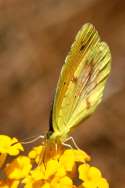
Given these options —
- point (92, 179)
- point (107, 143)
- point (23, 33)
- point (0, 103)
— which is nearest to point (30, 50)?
point (23, 33)

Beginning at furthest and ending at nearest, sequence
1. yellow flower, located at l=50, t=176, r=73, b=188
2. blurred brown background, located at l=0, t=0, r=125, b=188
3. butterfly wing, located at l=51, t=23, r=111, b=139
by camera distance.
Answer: blurred brown background, located at l=0, t=0, r=125, b=188
butterfly wing, located at l=51, t=23, r=111, b=139
yellow flower, located at l=50, t=176, r=73, b=188

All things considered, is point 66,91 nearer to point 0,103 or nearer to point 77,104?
point 77,104

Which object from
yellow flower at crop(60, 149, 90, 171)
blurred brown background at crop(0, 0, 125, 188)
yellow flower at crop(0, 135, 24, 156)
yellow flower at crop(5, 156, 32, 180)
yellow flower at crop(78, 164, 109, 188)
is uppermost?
blurred brown background at crop(0, 0, 125, 188)

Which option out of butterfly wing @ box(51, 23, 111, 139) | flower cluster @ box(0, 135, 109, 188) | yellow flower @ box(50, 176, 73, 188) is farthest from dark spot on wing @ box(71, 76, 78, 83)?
yellow flower @ box(50, 176, 73, 188)

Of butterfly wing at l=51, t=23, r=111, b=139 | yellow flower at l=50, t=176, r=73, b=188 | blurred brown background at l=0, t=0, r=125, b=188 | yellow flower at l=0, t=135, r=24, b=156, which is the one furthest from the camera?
blurred brown background at l=0, t=0, r=125, b=188

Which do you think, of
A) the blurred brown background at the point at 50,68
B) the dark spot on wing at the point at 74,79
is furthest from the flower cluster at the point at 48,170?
the blurred brown background at the point at 50,68

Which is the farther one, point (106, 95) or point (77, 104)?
point (106, 95)

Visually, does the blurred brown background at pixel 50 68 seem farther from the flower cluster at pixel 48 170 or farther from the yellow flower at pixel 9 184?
the yellow flower at pixel 9 184

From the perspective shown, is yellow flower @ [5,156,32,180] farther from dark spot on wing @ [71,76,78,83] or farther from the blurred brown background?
the blurred brown background
